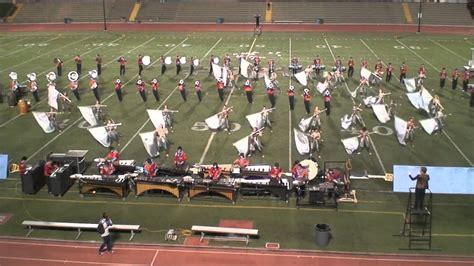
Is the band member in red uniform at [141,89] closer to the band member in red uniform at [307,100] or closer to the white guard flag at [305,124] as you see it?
the band member in red uniform at [307,100]

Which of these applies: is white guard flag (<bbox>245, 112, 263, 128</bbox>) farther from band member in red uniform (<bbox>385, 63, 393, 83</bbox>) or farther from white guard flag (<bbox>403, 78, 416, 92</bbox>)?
band member in red uniform (<bbox>385, 63, 393, 83</bbox>)

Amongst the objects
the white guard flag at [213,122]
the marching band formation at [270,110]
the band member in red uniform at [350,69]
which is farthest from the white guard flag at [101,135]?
the band member in red uniform at [350,69]

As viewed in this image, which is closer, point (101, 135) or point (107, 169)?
point (107, 169)

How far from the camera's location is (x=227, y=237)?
12156mm

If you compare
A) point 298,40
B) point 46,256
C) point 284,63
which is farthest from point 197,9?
point 46,256

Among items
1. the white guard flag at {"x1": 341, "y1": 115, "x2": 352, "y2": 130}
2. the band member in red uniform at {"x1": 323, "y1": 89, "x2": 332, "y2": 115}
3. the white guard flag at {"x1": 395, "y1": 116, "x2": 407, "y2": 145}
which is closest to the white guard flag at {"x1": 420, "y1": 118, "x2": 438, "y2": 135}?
the white guard flag at {"x1": 395, "y1": 116, "x2": 407, "y2": 145}

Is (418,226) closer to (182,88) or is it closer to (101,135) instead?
(101,135)

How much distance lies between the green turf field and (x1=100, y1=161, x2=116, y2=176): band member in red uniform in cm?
85

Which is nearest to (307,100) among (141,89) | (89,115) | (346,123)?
(346,123)

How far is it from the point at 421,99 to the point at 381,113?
7.80ft

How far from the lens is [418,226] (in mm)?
12648

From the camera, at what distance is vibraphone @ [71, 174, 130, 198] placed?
14.2 meters

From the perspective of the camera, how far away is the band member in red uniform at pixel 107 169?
14.7 metres

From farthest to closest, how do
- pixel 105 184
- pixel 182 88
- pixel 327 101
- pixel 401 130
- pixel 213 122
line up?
pixel 182 88
pixel 327 101
pixel 213 122
pixel 401 130
pixel 105 184
